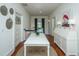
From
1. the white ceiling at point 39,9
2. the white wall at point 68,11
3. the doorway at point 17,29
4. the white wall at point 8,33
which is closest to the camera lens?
the white wall at point 8,33

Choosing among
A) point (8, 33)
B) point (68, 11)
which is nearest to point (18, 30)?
point (8, 33)

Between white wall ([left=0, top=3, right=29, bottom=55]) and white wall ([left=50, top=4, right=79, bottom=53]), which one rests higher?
white wall ([left=50, top=4, right=79, bottom=53])

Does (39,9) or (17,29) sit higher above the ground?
(39,9)

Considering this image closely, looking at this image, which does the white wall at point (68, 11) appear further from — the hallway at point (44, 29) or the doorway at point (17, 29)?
the doorway at point (17, 29)

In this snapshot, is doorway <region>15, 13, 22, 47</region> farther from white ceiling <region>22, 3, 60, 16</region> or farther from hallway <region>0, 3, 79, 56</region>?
white ceiling <region>22, 3, 60, 16</region>

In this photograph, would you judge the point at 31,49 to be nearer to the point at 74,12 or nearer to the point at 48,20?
the point at 48,20

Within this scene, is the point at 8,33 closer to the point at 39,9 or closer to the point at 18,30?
the point at 18,30

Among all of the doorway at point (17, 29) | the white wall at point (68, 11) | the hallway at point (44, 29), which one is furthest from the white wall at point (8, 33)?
the white wall at point (68, 11)

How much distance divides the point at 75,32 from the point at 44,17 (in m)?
0.98

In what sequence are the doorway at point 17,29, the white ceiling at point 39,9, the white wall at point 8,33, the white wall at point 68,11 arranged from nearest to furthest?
1. the white wall at point 8,33
2. the white wall at point 68,11
3. the doorway at point 17,29
4. the white ceiling at point 39,9

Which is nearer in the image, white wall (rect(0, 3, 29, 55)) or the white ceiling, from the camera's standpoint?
white wall (rect(0, 3, 29, 55))

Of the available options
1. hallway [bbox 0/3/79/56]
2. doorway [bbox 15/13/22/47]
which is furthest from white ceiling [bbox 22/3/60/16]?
doorway [bbox 15/13/22/47]

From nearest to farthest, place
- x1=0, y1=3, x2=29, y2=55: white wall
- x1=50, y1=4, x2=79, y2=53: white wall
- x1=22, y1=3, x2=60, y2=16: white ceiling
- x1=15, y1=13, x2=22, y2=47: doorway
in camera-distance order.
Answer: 1. x1=0, y1=3, x2=29, y2=55: white wall
2. x1=50, y1=4, x2=79, y2=53: white wall
3. x1=15, y1=13, x2=22, y2=47: doorway
4. x1=22, y1=3, x2=60, y2=16: white ceiling

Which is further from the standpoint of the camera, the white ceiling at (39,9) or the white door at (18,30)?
the white ceiling at (39,9)
